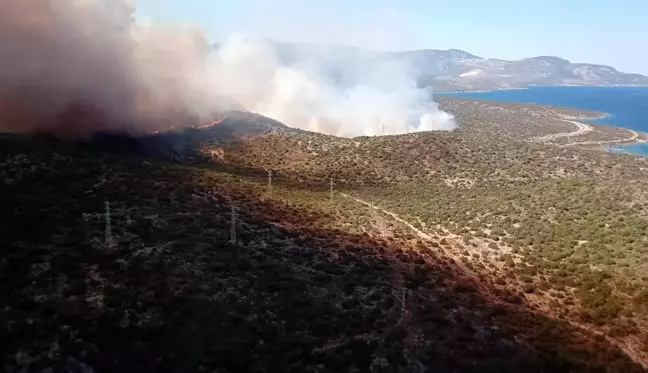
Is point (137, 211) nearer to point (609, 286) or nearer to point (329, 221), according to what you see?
point (329, 221)

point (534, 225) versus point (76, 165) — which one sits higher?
point (76, 165)

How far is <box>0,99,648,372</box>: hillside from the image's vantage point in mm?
21516

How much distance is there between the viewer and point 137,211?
109ft

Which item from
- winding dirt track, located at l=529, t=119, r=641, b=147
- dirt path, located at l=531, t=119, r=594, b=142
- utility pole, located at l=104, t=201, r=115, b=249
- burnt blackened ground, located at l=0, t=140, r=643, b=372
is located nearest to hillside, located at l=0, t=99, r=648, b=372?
burnt blackened ground, located at l=0, t=140, r=643, b=372

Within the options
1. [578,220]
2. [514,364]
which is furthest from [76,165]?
[578,220]

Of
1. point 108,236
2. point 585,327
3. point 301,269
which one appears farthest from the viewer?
point 301,269

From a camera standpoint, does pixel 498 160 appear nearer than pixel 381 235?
No

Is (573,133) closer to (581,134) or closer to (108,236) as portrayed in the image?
(581,134)

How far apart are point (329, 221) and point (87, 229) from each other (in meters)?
18.4

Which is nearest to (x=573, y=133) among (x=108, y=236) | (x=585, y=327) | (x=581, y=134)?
(x=581, y=134)

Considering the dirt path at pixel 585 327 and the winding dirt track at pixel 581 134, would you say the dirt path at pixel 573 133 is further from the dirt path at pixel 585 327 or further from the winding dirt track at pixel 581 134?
the dirt path at pixel 585 327

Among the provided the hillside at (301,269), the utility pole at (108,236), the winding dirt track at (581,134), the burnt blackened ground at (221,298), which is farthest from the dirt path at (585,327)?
the winding dirt track at (581,134)

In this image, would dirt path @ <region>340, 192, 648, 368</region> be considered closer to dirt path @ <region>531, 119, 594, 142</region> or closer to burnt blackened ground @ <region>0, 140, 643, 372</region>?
burnt blackened ground @ <region>0, 140, 643, 372</region>

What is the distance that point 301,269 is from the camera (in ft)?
97.9
